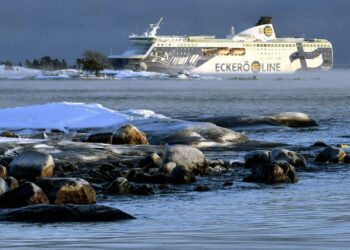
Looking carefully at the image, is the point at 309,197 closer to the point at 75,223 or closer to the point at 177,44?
the point at 75,223

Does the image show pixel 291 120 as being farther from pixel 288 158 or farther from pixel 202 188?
pixel 202 188

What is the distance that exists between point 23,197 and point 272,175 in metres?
5.52

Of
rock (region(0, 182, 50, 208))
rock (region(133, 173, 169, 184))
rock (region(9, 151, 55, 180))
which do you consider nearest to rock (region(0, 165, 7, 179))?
rock (region(9, 151, 55, 180))

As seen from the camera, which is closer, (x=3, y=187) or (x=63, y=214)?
(x=63, y=214)

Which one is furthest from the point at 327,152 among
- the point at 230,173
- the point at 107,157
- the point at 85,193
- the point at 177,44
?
the point at 177,44

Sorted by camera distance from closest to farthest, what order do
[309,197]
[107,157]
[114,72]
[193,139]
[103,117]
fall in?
1. [309,197]
2. [107,157]
3. [193,139]
4. [103,117]
5. [114,72]

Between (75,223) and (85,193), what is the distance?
240 cm

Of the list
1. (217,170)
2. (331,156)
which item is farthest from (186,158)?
(331,156)

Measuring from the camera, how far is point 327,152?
22359 millimetres

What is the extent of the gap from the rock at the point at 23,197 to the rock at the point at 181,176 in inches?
158

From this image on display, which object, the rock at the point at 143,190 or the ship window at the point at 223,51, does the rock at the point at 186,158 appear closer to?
the rock at the point at 143,190

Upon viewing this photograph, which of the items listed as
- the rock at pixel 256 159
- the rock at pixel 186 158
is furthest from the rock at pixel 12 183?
the rock at pixel 256 159

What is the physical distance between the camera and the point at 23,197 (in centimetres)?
1418

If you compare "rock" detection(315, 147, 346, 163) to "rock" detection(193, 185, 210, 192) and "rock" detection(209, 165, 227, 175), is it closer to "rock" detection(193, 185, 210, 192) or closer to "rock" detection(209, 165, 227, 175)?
"rock" detection(209, 165, 227, 175)
